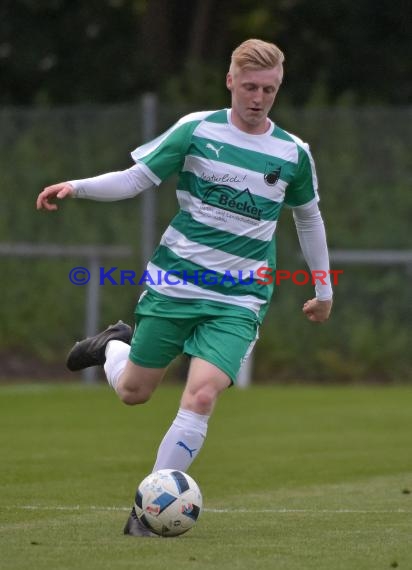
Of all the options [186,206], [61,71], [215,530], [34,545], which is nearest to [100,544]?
[34,545]

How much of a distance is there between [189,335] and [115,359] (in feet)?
2.47

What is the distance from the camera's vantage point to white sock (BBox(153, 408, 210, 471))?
6621 mm

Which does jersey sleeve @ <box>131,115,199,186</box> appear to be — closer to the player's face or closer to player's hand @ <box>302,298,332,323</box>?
the player's face

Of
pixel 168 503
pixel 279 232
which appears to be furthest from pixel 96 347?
pixel 279 232

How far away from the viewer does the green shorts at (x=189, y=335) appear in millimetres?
6773

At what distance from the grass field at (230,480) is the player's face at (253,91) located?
6.20 feet

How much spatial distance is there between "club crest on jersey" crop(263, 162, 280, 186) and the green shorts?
0.64 meters

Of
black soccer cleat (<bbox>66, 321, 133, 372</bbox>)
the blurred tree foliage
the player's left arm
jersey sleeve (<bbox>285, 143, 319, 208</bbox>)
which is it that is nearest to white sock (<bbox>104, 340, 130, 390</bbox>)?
black soccer cleat (<bbox>66, 321, 133, 372</bbox>)

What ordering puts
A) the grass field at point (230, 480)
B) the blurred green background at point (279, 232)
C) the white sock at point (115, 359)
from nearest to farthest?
the grass field at point (230, 480)
the white sock at point (115, 359)
the blurred green background at point (279, 232)

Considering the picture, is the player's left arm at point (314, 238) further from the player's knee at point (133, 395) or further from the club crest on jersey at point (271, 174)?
the player's knee at point (133, 395)

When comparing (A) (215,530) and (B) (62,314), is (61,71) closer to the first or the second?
(B) (62,314)

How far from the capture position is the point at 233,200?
6.95 metres

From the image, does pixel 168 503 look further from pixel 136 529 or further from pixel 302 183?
pixel 302 183

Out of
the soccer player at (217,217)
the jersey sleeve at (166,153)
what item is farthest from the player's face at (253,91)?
the jersey sleeve at (166,153)
